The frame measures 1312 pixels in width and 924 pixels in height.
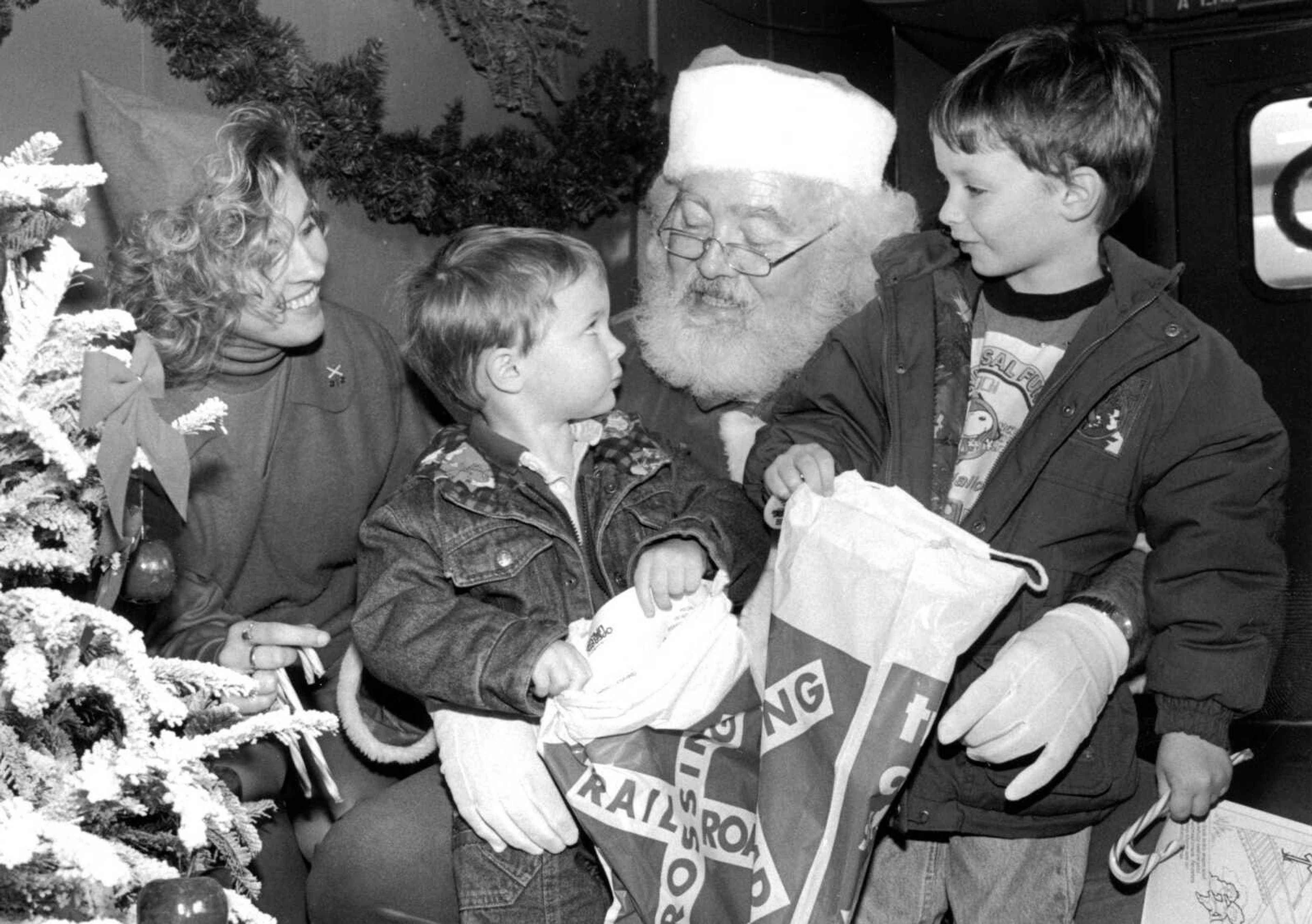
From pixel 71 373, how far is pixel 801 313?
1.45 metres

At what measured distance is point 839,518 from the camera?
Result: 78.2 inches

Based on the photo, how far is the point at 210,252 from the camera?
7.80 ft

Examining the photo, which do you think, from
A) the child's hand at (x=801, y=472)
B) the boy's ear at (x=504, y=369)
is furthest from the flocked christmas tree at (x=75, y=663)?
the child's hand at (x=801, y=472)

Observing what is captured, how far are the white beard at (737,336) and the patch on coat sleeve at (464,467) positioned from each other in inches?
23.7

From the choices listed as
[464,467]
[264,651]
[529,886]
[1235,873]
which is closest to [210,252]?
[464,467]

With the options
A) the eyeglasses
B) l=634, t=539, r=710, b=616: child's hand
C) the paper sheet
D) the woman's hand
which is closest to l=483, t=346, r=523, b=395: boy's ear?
l=634, t=539, r=710, b=616: child's hand

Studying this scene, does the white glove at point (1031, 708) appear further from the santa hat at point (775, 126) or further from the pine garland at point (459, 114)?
the pine garland at point (459, 114)

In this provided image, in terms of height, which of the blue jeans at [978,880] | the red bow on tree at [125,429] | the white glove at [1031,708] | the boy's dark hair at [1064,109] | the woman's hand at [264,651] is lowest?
the blue jeans at [978,880]

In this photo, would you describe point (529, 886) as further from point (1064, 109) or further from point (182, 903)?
point (1064, 109)

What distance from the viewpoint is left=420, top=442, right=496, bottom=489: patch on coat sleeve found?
219cm

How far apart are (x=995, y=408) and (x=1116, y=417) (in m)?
0.20

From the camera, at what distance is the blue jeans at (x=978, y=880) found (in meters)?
2.11

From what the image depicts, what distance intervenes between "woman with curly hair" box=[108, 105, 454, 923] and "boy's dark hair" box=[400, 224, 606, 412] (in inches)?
10.0

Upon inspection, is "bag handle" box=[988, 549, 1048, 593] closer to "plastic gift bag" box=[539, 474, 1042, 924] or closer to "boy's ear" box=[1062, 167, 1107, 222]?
"plastic gift bag" box=[539, 474, 1042, 924]
